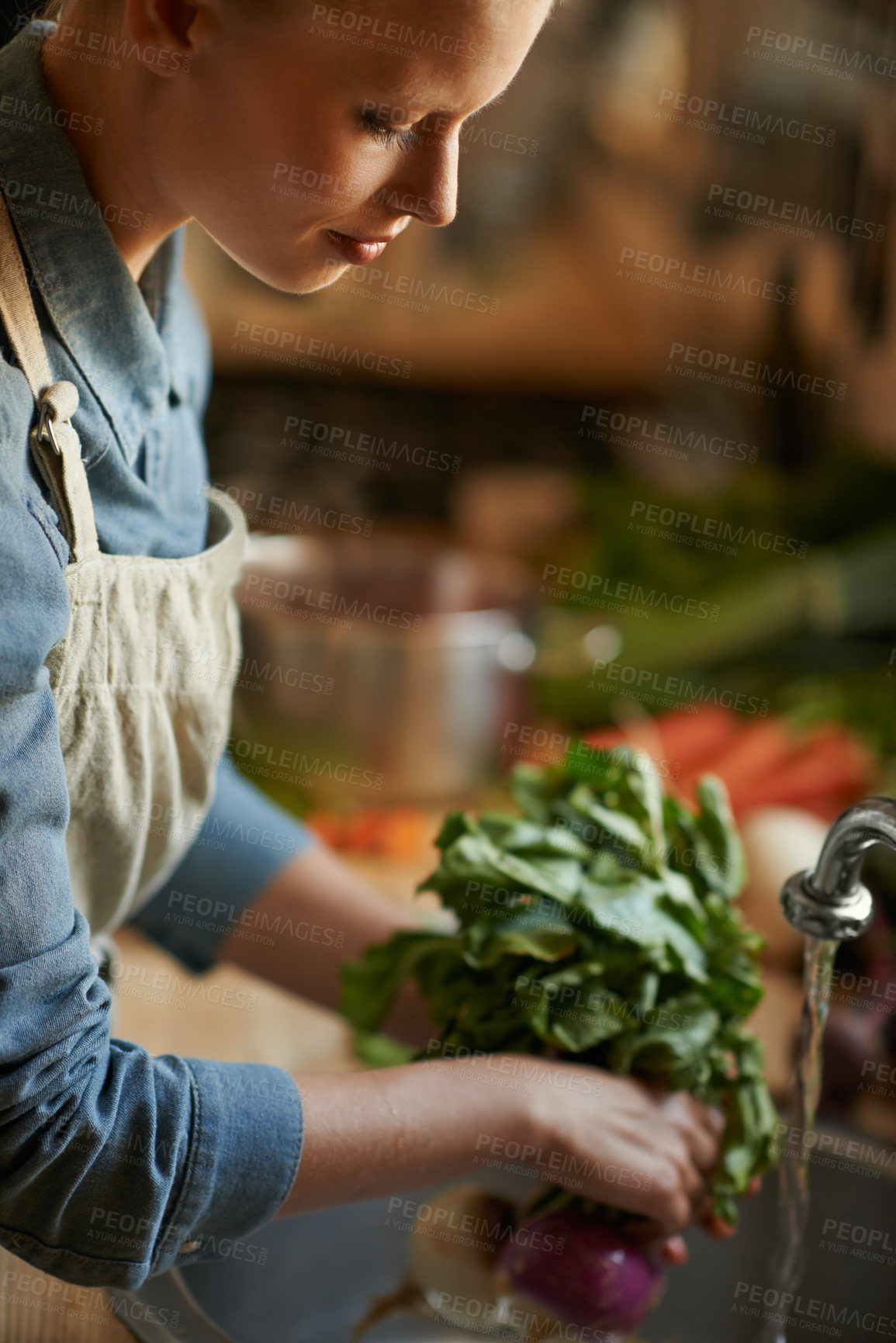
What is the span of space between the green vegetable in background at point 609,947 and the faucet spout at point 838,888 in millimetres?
82

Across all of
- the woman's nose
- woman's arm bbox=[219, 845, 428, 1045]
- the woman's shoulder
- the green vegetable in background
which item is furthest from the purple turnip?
the woman's nose

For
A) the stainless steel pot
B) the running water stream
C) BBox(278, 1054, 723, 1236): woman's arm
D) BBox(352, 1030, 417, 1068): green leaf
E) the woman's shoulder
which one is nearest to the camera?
the woman's shoulder

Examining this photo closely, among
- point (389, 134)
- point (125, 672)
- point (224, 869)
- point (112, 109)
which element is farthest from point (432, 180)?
point (224, 869)

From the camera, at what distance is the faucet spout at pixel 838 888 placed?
24.8 inches

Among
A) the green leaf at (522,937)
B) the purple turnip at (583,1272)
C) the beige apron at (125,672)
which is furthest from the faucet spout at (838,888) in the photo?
the beige apron at (125,672)

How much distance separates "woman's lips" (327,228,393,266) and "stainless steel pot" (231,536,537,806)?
848 millimetres

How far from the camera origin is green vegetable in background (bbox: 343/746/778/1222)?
71 cm

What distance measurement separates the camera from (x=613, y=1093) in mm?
692

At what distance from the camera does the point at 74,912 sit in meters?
0.54

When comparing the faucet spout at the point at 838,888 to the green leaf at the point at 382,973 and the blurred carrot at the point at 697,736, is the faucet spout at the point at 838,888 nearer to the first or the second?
the green leaf at the point at 382,973

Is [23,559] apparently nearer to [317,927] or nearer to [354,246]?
[354,246]

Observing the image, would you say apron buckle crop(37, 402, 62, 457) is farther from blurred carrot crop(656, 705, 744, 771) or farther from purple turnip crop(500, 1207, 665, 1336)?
blurred carrot crop(656, 705, 744, 771)

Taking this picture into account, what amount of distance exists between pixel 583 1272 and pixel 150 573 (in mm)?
482

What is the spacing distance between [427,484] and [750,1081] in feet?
6.07
